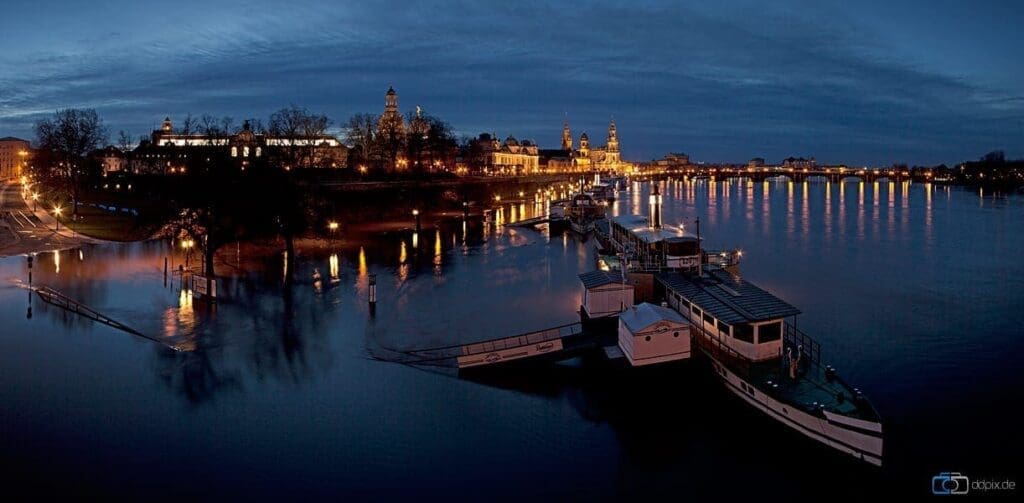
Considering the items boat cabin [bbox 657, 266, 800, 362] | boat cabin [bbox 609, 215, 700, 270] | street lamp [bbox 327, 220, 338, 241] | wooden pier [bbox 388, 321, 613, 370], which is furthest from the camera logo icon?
street lamp [bbox 327, 220, 338, 241]

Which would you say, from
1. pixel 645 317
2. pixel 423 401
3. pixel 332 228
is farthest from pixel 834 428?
pixel 332 228

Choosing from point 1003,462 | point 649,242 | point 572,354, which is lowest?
point 1003,462

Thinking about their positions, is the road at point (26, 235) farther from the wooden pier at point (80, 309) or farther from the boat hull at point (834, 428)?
the boat hull at point (834, 428)

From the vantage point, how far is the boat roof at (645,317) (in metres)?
22.1

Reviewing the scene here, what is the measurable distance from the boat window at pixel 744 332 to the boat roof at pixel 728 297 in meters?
0.25

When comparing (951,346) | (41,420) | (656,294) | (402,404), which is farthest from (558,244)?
(41,420)

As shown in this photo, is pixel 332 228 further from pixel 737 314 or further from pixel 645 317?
pixel 737 314

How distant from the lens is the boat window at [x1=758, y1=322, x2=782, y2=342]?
2142 centimetres

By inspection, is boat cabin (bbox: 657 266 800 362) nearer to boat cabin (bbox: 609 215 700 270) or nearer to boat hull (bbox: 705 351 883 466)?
boat hull (bbox: 705 351 883 466)

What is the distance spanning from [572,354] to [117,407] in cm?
1398

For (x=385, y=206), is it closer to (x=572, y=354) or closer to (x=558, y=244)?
(x=558, y=244)

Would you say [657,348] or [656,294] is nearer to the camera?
[657,348]

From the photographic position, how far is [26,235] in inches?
2194

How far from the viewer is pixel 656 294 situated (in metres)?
30.0
